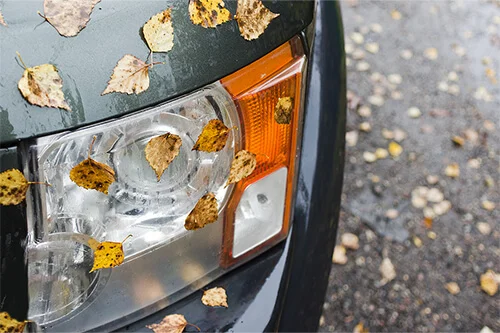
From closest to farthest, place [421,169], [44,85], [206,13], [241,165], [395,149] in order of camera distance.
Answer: [44,85] → [206,13] → [241,165] → [421,169] → [395,149]

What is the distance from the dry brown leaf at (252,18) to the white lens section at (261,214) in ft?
1.18

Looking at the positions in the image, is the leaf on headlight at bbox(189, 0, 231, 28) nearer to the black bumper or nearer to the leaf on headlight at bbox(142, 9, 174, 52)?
the leaf on headlight at bbox(142, 9, 174, 52)

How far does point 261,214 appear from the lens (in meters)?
1.52

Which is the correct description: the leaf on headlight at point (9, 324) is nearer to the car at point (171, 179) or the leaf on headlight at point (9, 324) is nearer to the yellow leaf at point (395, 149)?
the car at point (171, 179)

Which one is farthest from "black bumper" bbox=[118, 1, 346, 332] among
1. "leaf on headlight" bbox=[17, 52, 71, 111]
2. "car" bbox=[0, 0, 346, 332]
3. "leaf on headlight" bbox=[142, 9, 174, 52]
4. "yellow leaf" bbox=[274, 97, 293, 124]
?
"leaf on headlight" bbox=[17, 52, 71, 111]

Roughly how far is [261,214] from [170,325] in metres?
0.35

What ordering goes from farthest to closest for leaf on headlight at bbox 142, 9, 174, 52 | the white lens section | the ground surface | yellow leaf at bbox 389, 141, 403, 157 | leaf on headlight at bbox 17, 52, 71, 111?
yellow leaf at bbox 389, 141, 403, 157 → the ground surface → the white lens section → leaf on headlight at bbox 142, 9, 174, 52 → leaf on headlight at bbox 17, 52, 71, 111

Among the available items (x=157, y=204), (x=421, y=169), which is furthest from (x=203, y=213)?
(x=421, y=169)

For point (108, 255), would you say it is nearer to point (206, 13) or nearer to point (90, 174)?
point (90, 174)

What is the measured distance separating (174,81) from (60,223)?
1.30 ft

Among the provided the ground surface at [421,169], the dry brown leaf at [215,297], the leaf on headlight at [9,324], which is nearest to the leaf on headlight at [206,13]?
the dry brown leaf at [215,297]

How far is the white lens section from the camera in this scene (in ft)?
4.92

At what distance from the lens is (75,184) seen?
1.28 meters

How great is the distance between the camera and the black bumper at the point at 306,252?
1431 millimetres
